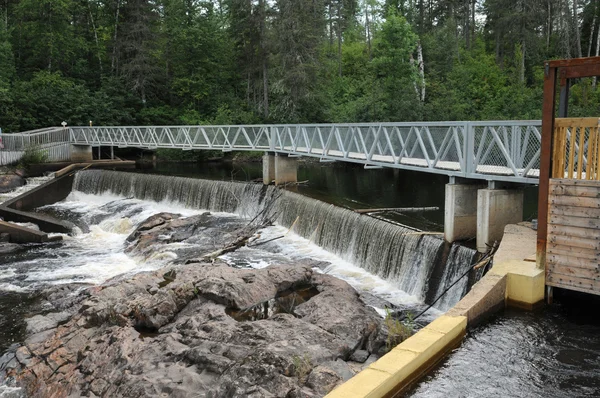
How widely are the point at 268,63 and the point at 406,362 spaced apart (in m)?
Answer: 38.6

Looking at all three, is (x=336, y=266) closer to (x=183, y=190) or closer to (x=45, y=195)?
(x=183, y=190)

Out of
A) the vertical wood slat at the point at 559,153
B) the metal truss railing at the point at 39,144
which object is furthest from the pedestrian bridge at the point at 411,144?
the vertical wood slat at the point at 559,153

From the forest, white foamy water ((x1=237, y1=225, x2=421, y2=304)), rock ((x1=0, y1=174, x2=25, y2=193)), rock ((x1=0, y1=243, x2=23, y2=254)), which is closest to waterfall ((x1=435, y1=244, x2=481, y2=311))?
white foamy water ((x1=237, y1=225, x2=421, y2=304))

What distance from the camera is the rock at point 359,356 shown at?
8062 millimetres

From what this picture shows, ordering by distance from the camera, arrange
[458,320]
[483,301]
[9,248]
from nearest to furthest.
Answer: [458,320] → [483,301] → [9,248]

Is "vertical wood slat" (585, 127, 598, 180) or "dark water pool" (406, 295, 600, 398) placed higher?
"vertical wood slat" (585, 127, 598, 180)

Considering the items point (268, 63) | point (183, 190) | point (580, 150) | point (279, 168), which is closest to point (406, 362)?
point (580, 150)

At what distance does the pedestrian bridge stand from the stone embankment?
161 inches

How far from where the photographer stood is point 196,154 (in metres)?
37.6

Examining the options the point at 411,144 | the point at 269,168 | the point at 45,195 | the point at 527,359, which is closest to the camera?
the point at 527,359

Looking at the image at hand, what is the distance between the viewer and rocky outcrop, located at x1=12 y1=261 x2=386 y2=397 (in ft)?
22.9

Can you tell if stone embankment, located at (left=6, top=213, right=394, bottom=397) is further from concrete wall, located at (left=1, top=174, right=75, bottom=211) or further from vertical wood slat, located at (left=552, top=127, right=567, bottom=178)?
concrete wall, located at (left=1, top=174, right=75, bottom=211)

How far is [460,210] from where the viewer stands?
41.6 feet

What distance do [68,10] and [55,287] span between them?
125ft
